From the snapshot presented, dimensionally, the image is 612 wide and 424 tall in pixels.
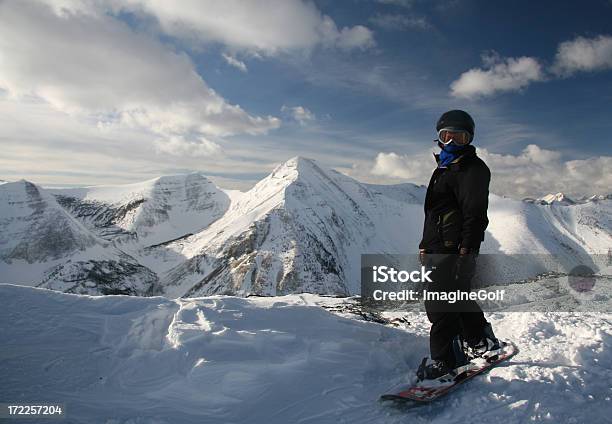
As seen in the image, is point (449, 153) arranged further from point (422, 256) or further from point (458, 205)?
point (422, 256)

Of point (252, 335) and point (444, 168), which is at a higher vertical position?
point (444, 168)

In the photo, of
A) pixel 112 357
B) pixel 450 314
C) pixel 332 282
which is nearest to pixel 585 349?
pixel 450 314

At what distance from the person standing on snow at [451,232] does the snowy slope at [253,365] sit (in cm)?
71

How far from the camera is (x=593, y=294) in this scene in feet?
42.5

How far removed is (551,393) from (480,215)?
2635 millimetres

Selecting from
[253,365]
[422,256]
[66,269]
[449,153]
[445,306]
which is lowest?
[66,269]

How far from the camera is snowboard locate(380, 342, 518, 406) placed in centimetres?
536

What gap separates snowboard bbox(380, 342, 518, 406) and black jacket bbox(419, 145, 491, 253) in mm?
1975

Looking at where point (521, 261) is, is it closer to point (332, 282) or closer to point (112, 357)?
point (332, 282)

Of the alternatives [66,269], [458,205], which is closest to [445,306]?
[458,205]

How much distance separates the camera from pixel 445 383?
5.67 metres

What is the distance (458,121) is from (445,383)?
414 centimetres

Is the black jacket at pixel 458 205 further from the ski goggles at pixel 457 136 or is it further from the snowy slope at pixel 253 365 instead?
the snowy slope at pixel 253 365

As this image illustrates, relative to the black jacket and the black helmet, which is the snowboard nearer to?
the black jacket
